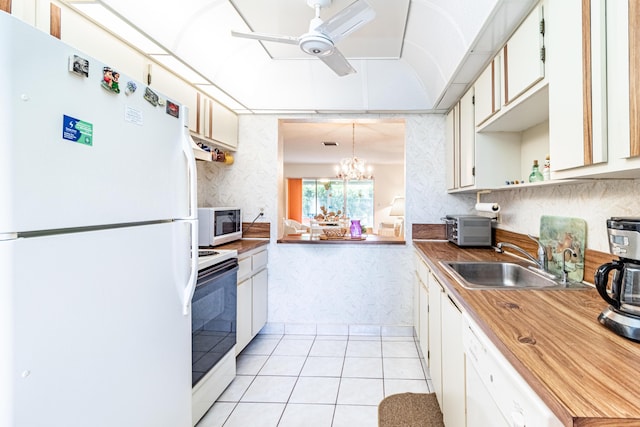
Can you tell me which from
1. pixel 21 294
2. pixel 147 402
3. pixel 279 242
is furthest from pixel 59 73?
pixel 279 242

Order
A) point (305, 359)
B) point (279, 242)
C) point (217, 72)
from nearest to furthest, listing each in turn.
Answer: point (217, 72) → point (305, 359) → point (279, 242)

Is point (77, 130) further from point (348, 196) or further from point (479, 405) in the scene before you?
point (348, 196)

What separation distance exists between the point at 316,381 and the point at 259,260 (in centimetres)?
116

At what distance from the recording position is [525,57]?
1.37 metres

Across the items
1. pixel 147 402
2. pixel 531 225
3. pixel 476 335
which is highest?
pixel 531 225

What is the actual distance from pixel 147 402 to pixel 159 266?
512 mm

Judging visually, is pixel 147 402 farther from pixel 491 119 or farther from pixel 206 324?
pixel 491 119

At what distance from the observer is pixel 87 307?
0.90m

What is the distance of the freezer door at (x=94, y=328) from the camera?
0.72m

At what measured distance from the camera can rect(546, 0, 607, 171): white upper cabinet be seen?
2.91 feet

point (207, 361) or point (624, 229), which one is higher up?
point (624, 229)

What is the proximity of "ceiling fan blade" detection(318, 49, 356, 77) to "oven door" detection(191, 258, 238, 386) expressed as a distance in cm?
147

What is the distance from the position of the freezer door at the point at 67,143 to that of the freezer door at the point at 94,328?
0.07 metres

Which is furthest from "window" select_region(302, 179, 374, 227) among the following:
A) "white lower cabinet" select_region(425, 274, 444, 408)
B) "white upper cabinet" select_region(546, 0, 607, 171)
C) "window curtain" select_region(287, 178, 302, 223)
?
"white upper cabinet" select_region(546, 0, 607, 171)
